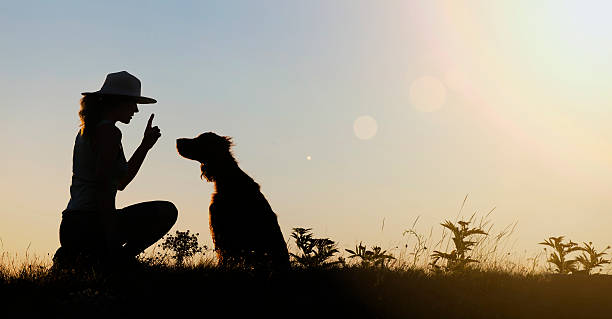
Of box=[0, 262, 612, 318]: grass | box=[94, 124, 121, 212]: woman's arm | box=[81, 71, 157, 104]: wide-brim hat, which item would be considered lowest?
box=[0, 262, 612, 318]: grass

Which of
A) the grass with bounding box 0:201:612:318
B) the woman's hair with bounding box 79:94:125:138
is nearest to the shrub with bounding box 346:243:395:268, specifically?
the grass with bounding box 0:201:612:318

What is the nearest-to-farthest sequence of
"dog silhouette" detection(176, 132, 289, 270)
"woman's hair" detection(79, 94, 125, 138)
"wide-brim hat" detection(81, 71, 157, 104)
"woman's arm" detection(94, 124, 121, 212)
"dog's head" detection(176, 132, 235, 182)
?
1. "woman's arm" detection(94, 124, 121, 212)
2. "woman's hair" detection(79, 94, 125, 138)
3. "wide-brim hat" detection(81, 71, 157, 104)
4. "dog silhouette" detection(176, 132, 289, 270)
5. "dog's head" detection(176, 132, 235, 182)

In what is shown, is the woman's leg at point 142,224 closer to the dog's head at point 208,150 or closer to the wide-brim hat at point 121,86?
the wide-brim hat at point 121,86

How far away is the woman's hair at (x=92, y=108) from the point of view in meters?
6.40

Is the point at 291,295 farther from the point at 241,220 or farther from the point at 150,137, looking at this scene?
the point at 241,220

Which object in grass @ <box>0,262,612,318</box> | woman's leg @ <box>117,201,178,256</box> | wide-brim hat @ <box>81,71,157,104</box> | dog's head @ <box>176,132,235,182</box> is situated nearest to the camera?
grass @ <box>0,262,612,318</box>

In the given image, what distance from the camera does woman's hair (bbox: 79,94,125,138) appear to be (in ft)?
21.0

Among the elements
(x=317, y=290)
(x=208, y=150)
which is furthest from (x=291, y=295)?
(x=208, y=150)

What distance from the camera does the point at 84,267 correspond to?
6266mm

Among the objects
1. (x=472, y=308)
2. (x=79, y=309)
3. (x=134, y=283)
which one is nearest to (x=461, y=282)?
(x=472, y=308)

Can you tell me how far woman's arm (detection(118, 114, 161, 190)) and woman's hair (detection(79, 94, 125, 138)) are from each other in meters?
0.46

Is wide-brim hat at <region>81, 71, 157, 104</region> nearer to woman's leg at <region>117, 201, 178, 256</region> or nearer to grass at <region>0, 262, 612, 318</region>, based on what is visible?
woman's leg at <region>117, 201, 178, 256</region>

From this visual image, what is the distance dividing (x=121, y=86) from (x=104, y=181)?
99 cm

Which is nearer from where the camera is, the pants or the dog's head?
the pants
